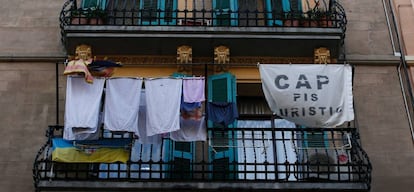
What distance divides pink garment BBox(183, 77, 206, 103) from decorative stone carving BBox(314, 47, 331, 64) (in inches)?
108

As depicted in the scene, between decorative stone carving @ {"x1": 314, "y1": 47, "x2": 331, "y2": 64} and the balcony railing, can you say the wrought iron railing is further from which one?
decorative stone carving @ {"x1": 314, "y1": 47, "x2": 331, "y2": 64}

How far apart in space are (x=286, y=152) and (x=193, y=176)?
2003 millimetres

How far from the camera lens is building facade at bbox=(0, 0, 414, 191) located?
12.8m

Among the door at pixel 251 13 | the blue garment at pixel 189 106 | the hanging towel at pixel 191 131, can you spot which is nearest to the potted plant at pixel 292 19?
the door at pixel 251 13

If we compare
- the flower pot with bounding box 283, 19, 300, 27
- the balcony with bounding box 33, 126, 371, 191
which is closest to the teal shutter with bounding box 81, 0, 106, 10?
the balcony with bounding box 33, 126, 371, 191

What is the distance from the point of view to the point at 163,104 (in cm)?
1273

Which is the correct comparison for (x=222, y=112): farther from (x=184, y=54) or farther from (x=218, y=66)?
(x=184, y=54)

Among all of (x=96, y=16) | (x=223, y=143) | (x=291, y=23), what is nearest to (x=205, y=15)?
(x=291, y=23)

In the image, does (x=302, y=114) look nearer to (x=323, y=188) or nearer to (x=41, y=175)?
(x=323, y=188)

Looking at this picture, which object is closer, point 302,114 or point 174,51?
point 302,114

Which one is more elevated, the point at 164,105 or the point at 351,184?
the point at 164,105

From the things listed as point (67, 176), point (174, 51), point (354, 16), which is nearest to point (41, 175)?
point (67, 176)

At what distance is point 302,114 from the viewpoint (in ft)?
41.5

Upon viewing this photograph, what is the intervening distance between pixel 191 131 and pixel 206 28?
2.47 meters
